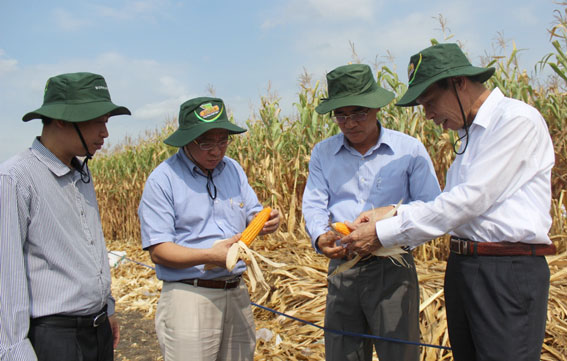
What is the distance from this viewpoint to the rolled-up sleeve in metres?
1.68

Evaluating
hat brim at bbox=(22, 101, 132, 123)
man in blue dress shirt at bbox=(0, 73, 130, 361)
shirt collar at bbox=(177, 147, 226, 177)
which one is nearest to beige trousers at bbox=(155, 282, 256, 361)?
man in blue dress shirt at bbox=(0, 73, 130, 361)

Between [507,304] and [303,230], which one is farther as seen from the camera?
[303,230]

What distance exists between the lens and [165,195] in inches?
102

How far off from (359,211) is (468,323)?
36.7 inches

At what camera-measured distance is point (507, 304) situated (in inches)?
79.7

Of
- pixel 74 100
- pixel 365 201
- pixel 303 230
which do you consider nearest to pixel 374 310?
pixel 365 201

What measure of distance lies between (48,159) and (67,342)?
852 mm

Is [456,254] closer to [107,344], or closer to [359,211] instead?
[359,211]

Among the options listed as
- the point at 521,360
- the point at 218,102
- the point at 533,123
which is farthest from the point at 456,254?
the point at 218,102

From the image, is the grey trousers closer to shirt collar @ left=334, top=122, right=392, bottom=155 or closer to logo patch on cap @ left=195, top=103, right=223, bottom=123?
shirt collar @ left=334, top=122, right=392, bottom=155

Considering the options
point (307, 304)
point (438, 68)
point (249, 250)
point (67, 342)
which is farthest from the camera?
point (307, 304)

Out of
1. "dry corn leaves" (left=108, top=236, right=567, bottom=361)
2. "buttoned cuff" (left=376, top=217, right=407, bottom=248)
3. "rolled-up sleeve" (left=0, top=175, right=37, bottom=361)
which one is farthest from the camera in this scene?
"dry corn leaves" (left=108, top=236, right=567, bottom=361)

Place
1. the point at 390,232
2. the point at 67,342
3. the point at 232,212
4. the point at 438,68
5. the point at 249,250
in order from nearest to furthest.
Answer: the point at 67,342, the point at 438,68, the point at 390,232, the point at 249,250, the point at 232,212

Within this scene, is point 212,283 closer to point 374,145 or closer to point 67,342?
point 67,342
